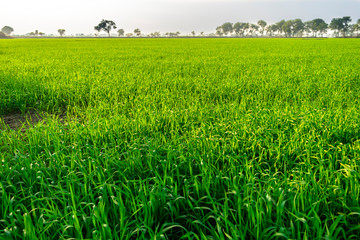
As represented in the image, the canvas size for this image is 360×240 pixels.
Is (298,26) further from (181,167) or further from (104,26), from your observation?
(181,167)

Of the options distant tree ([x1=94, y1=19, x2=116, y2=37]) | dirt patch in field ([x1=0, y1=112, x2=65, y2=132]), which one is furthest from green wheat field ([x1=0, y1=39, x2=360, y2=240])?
distant tree ([x1=94, y1=19, x2=116, y2=37])

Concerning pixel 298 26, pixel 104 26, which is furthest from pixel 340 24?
pixel 104 26

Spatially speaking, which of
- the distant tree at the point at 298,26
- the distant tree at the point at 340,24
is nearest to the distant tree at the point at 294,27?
the distant tree at the point at 298,26

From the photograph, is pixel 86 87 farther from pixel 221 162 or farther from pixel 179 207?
pixel 179 207

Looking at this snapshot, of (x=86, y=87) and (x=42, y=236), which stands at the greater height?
(x=86, y=87)

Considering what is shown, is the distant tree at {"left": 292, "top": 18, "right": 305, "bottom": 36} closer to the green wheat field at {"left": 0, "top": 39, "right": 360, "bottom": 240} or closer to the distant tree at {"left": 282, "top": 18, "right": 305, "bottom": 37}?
the distant tree at {"left": 282, "top": 18, "right": 305, "bottom": 37}

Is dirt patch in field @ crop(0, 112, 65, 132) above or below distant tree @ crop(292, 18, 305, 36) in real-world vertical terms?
below

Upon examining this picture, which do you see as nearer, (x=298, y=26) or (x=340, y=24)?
(x=340, y=24)

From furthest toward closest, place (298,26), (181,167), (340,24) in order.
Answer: (298,26)
(340,24)
(181,167)

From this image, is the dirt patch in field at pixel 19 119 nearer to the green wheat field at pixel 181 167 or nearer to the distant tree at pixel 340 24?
the green wheat field at pixel 181 167

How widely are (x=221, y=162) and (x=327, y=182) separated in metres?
1.13

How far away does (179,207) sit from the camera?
2.32 metres

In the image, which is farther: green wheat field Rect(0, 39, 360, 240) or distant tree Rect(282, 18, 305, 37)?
distant tree Rect(282, 18, 305, 37)

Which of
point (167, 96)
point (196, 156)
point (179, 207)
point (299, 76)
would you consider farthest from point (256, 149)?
point (299, 76)
